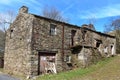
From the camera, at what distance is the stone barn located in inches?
773

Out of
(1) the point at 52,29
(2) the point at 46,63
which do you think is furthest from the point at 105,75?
(1) the point at 52,29

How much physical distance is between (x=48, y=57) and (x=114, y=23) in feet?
79.3

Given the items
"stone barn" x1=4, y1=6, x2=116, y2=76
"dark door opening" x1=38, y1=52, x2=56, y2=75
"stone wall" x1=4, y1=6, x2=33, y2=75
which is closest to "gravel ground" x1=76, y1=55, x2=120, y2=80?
"stone barn" x1=4, y1=6, x2=116, y2=76

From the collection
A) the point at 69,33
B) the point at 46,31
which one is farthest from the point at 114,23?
the point at 46,31

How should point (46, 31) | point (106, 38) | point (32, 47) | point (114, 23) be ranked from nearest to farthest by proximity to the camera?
point (32, 47) → point (46, 31) → point (106, 38) → point (114, 23)

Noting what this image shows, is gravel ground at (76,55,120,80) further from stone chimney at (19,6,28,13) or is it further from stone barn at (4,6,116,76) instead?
stone chimney at (19,6,28,13)

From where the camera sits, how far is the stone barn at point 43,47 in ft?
64.4

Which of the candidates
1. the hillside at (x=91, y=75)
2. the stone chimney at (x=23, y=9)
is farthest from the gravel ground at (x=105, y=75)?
the stone chimney at (x=23, y=9)

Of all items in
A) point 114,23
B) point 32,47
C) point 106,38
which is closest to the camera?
point 32,47

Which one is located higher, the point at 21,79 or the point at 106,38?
the point at 106,38

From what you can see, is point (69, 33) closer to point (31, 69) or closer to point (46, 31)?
point (46, 31)

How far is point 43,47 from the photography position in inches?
798

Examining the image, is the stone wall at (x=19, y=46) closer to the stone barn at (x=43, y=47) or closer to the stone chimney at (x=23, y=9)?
the stone barn at (x=43, y=47)

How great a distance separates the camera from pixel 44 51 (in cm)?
2038
